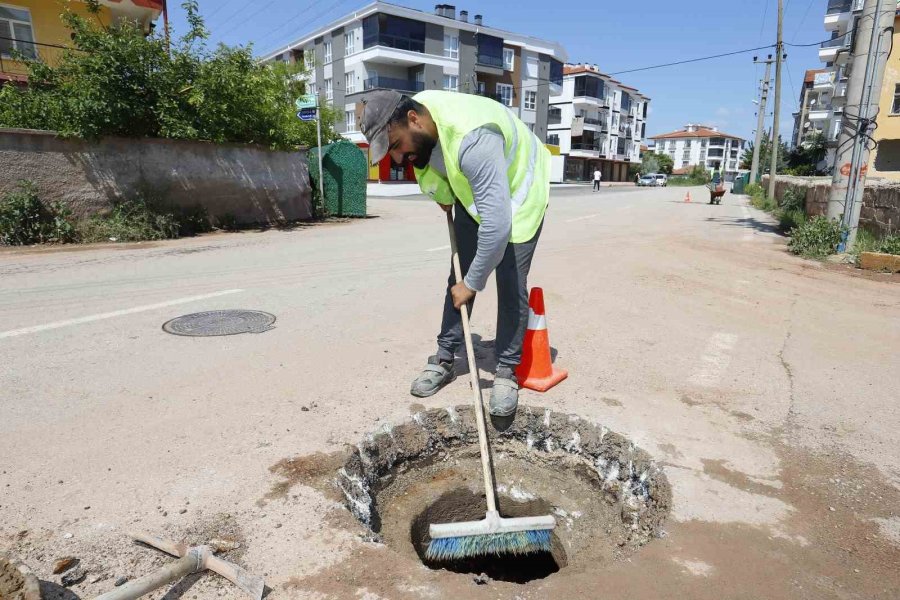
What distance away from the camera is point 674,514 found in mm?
2279

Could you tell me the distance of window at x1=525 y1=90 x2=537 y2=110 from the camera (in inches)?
1976

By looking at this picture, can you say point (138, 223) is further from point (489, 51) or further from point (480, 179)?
point (489, 51)

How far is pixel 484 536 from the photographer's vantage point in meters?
2.25

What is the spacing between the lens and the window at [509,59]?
46.6 metres

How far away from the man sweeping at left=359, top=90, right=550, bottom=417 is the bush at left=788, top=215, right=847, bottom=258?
26.4ft

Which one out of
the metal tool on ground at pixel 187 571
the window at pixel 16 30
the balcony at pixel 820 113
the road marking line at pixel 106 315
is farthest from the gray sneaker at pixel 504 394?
the balcony at pixel 820 113

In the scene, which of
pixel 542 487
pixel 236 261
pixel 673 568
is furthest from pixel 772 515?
pixel 236 261

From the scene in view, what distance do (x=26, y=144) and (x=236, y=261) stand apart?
4.35 metres

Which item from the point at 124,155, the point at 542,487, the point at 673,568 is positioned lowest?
the point at 542,487

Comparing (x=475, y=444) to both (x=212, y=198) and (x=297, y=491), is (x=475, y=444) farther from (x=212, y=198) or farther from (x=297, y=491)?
(x=212, y=198)

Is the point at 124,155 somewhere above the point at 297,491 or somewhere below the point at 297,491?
above

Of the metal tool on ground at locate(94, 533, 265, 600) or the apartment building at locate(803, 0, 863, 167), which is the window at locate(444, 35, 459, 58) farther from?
the metal tool on ground at locate(94, 533, 265, 600)

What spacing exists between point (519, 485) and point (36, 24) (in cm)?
2348

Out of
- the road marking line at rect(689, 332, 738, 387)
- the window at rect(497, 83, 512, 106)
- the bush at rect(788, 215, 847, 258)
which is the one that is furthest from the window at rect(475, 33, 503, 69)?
the road marking line at rect(689, 332, 738, 387)
